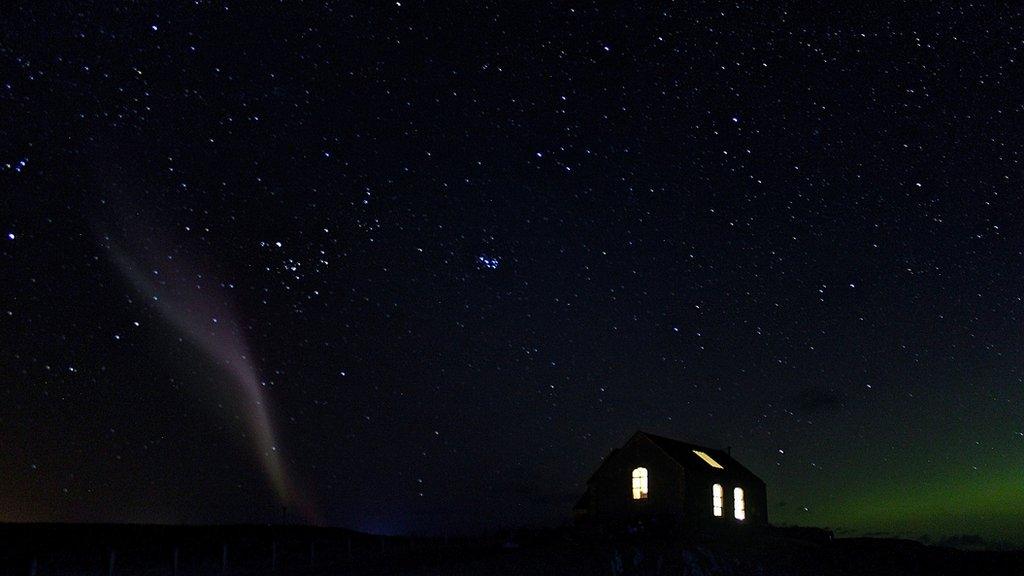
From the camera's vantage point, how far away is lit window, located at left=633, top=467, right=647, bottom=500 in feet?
147

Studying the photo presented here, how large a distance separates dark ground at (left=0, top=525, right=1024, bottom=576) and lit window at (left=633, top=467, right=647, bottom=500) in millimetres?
4362

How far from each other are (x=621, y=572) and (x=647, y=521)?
12.3 metres

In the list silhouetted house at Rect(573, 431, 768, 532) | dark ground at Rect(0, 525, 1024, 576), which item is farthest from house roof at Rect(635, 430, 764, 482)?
dark ground at Rect(0, 525, 1024, 576)

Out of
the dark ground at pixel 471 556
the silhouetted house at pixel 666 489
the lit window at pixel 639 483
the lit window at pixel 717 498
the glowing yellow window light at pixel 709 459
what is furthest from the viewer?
the glowing yellow window light at pixel 709 459

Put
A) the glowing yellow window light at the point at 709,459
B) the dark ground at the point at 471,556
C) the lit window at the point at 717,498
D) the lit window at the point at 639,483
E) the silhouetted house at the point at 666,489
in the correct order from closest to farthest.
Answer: the dark ground at the point at 471,556, the silhouetted house at the point at 666,489, the lit window at the point at 639,483, the lit window at the point at 717,498, the glowing yellow window light at the point at 709,459

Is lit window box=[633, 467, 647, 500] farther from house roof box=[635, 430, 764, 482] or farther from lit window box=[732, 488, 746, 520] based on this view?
lit window box=[732, 488, 746, 520]

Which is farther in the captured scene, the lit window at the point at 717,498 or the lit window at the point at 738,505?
the lit window at the point at 738,505

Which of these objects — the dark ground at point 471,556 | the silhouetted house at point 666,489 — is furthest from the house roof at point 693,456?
the dark ground at point 471,556

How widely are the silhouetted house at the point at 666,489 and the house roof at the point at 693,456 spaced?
0.06 meters

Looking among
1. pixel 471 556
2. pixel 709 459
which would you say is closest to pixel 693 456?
pixel 709 459

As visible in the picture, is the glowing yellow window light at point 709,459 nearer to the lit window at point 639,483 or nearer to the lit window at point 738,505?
the lit window at point 738,505

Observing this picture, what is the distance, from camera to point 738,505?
159 feet

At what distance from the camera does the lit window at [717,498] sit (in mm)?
45594

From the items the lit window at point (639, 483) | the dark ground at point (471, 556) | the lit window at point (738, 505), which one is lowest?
the dark ground at point (471, 556)
